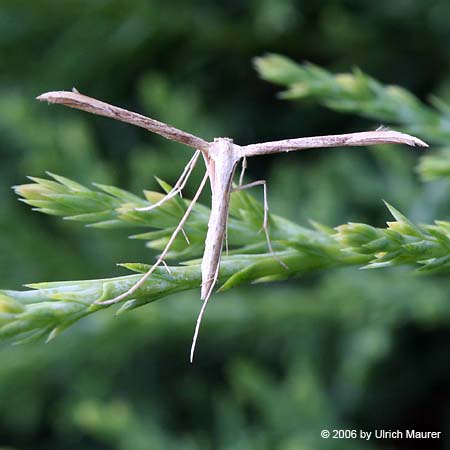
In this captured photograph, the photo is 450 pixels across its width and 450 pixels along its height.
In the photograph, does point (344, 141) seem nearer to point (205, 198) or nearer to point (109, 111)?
point (109, 111)

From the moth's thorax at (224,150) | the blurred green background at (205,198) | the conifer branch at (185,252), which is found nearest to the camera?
the conifer branch at (185,252)

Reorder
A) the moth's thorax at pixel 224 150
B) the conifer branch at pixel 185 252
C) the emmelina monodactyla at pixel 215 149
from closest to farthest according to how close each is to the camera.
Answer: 1. the conifer branch at pixel 185 252
2. the emmelina monodactyla at pixel 215 149
3. the moth's thorax at pixel 224 150

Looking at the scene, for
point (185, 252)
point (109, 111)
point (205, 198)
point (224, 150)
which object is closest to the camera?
point (109, 111)

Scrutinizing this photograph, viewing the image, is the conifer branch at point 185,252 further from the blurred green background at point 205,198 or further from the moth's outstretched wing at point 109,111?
the blurred green background at point 205,198

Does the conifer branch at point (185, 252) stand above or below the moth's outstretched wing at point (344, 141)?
below

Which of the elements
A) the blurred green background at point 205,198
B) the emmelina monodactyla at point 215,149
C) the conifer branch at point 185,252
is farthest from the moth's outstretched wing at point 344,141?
the blurred green background at point 205,198

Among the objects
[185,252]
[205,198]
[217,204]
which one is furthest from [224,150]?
[205,198]

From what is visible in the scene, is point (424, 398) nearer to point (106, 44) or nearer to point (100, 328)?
point (100, 328)
